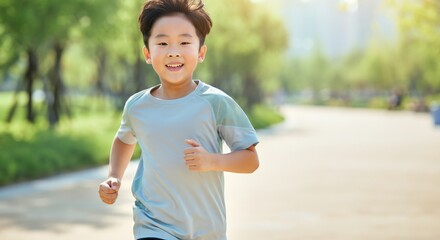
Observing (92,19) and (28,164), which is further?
(92,19)

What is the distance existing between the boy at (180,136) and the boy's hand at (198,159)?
0.30 ft

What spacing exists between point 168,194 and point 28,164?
34.5 ft

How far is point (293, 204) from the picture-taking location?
1077 cm

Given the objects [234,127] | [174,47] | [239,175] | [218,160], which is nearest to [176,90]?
[174,47]

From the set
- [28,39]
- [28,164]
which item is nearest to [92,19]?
[28,39]

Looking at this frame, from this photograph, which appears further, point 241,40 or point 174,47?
point 241,40

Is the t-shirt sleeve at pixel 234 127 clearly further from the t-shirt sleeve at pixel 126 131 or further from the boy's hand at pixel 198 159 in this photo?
the t-shirt sleeve at pixel 126 131

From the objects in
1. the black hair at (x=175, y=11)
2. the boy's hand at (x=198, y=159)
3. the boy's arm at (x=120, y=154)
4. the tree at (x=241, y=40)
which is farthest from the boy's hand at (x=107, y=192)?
the tree at (x=241, y=40)

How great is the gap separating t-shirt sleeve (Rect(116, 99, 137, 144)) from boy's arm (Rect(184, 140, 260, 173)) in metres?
0.46

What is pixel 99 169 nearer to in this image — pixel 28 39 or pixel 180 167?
pixel 28 39

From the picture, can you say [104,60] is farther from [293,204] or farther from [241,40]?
[293,204]

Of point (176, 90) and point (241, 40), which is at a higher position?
point (176, 90)

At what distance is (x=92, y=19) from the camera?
68.1ft

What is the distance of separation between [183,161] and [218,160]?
7.4 inches
